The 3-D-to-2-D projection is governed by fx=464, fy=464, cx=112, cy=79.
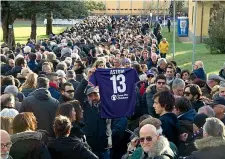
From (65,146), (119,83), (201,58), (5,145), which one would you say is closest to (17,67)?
(119,83)

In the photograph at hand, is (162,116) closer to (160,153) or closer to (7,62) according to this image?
(160,153)

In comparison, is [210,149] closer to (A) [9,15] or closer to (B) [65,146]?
(B) [65,146]

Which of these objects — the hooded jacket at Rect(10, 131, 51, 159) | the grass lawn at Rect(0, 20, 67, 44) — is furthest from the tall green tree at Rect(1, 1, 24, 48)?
the hooded jacket at Rect(10, 131, 51, 159)

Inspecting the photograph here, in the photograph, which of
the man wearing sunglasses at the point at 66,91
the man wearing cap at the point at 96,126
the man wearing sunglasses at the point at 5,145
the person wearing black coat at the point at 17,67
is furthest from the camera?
the person wearing black coat at the point at 17,67

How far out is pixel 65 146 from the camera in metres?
5.64

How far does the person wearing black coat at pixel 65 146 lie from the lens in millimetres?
5625

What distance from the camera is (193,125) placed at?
644cm

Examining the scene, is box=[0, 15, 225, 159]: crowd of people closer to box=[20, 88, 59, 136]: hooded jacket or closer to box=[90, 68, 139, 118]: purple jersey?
box=[20, 88, 59, 136]: hooded jacket

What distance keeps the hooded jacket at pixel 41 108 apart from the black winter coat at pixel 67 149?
1.70 metres

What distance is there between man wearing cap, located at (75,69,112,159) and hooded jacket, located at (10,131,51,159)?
239 cm

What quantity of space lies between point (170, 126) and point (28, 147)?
2.14 meters

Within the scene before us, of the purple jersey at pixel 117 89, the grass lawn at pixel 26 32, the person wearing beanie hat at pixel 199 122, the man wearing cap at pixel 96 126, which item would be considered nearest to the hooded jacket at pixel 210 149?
the person wearing beanie hat at pixel 199 122

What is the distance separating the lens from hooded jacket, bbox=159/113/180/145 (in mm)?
6527

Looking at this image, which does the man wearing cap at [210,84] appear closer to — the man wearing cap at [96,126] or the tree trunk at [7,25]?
the man wearing cap at [96,126]
